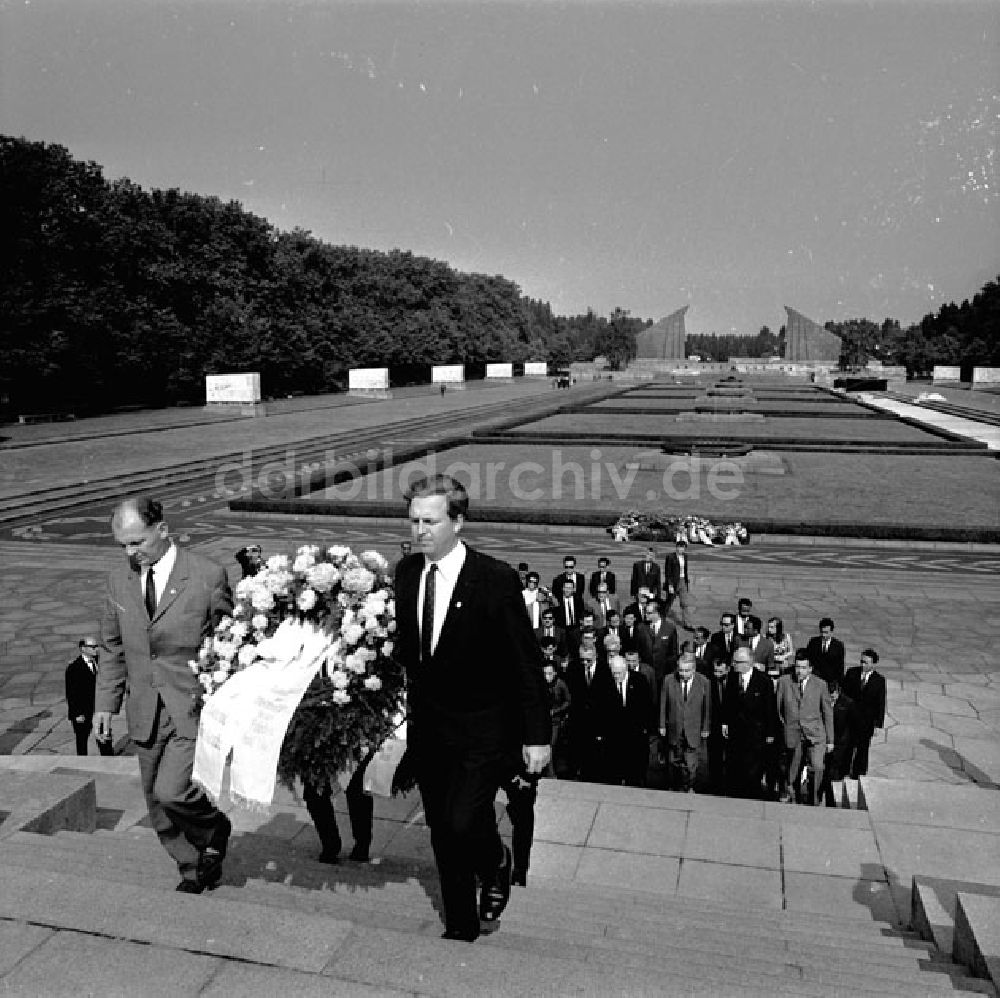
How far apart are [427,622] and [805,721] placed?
4072 mm

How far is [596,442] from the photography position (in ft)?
104

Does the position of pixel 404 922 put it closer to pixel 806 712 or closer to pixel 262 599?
pixel 262 599

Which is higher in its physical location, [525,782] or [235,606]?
[235,606]

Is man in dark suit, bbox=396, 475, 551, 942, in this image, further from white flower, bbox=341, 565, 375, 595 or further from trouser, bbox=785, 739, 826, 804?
trouser, bbox=785, 739, 826, 804

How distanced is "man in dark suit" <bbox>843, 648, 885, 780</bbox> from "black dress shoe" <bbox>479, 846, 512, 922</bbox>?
393cm

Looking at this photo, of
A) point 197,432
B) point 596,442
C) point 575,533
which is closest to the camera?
point 575,533

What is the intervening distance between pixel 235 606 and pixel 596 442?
2812 cm

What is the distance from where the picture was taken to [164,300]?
4547cm

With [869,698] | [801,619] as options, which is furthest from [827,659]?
[801,619]

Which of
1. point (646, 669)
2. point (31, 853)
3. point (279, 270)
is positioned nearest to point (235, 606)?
point (31, 853)

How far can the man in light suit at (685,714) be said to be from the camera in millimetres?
6426

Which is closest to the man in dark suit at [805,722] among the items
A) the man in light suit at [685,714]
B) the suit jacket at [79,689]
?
the man in light suit at [685,714]

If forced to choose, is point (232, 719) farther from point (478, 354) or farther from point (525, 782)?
point (478, 354)

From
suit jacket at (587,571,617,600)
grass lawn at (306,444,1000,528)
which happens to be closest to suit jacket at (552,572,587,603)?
suit jacket at (587,571,617,600)
